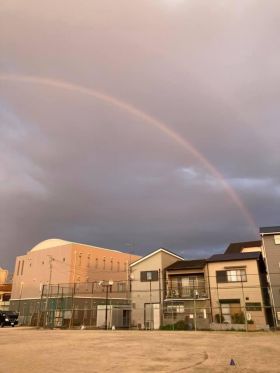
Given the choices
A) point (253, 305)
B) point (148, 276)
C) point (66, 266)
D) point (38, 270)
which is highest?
point (38, 270)

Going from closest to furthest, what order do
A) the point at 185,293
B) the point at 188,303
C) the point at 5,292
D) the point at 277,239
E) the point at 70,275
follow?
the point at 277,239, the point at 188,303, the point at 185,293, the point at 70,275, the point at 5,292

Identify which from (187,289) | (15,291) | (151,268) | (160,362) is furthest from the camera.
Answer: (15,291)

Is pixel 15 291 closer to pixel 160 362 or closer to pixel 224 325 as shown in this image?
pixel 224 325

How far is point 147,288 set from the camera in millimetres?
35406

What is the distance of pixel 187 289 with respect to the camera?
109 ft

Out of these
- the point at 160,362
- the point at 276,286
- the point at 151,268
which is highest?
the point at 151,268

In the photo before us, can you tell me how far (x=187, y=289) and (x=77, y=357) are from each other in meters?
24.9

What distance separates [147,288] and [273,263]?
1268cm

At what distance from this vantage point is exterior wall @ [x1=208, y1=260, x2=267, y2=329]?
27.9 m

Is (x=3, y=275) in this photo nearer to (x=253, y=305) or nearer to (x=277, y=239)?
(x=253, y=305)

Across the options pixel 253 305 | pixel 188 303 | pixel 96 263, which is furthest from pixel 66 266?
pixel 253 305

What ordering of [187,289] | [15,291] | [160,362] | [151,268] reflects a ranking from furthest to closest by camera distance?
[15,291]
[151,268]
[187,289]
[160,362]

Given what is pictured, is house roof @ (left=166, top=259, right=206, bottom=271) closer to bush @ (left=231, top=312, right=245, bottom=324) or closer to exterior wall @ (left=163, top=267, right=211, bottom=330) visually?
exterior wall @ (left=163, top=267, right=211, bottom=330)

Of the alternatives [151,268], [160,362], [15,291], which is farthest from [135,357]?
[15,291]
